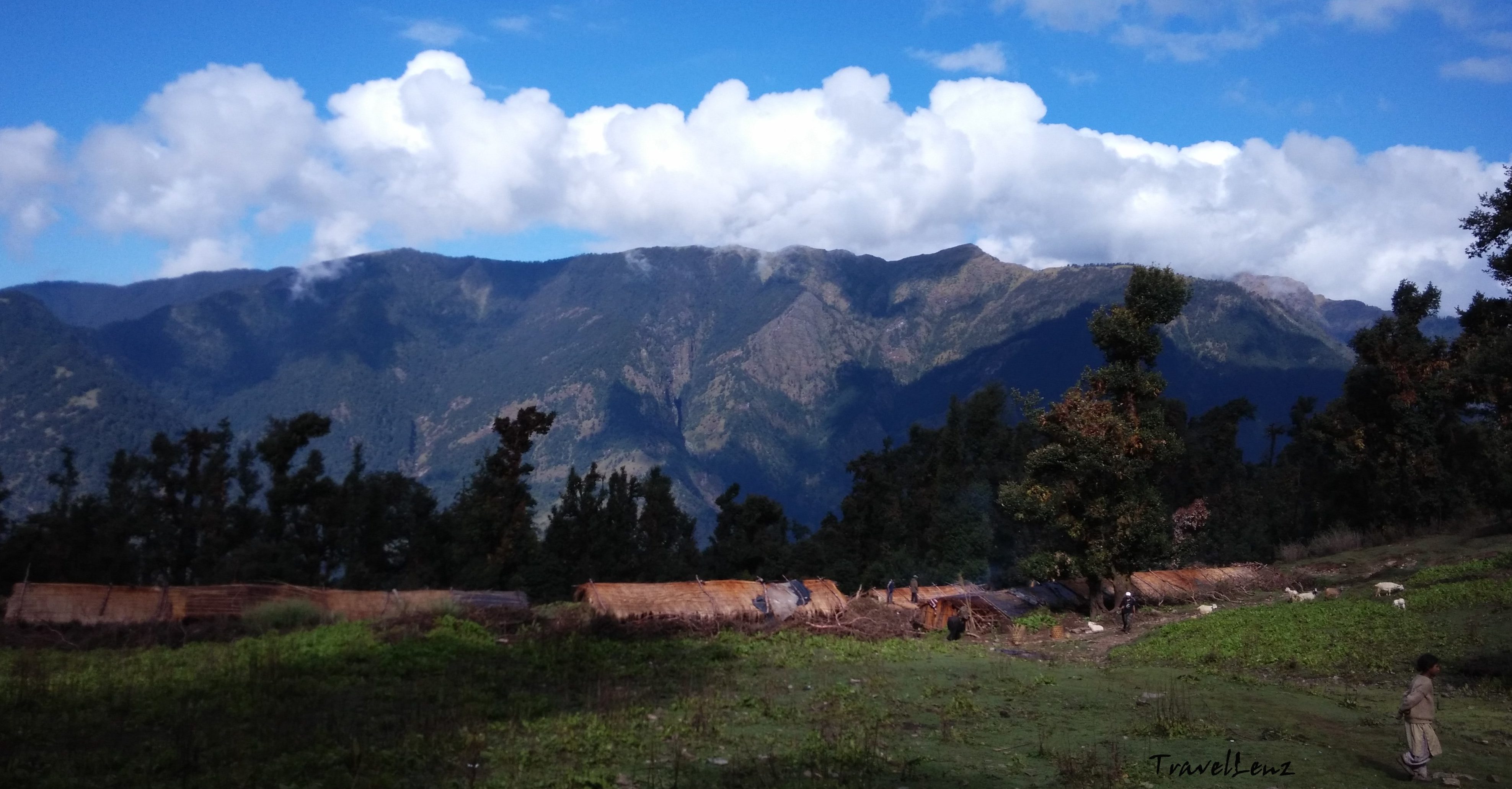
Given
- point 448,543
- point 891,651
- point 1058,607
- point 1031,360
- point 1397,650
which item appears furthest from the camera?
point 1031,360

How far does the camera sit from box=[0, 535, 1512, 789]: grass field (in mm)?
11258

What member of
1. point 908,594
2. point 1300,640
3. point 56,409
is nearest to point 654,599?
point 908,594

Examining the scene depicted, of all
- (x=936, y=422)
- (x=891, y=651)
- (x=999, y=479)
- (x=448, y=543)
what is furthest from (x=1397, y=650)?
(x=936, y=422)

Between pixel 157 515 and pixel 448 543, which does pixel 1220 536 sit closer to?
pixel 448 543

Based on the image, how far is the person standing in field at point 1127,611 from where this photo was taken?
2603 cm

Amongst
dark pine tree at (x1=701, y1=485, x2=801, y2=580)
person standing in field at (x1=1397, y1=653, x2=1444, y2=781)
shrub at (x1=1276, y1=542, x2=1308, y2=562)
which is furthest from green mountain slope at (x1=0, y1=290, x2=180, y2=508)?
person standing in field at (x1=1397, y1=653, x2=1444, y2=781)

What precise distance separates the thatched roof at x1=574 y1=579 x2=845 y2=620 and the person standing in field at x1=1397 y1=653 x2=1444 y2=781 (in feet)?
52.7

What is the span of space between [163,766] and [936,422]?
176905mm

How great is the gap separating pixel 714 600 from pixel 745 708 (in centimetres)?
1091

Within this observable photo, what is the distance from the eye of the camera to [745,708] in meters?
15.1

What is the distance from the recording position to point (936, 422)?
603 ft

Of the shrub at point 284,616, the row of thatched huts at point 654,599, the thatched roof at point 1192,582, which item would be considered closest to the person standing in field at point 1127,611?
the row of thatched huts at point 654,599

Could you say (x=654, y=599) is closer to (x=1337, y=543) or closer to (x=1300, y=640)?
(x=1300, y=640)

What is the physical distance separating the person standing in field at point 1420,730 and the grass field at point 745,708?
259mm
